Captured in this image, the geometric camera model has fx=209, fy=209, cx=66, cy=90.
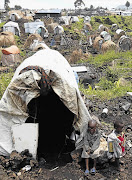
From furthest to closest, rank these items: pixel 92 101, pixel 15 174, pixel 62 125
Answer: pixel 92 101 < pixel 62 125 < pixel 15 174

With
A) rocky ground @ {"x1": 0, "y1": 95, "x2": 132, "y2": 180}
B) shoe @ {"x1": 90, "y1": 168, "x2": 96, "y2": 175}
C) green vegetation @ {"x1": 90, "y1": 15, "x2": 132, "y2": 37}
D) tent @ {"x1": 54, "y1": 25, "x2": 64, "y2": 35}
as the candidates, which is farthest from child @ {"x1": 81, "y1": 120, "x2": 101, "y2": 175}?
green vegetation @ {"x1": 90, "y1": 15, "x2": 132, "y2": 37}

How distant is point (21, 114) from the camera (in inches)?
147

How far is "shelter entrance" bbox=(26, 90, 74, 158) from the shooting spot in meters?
4.72

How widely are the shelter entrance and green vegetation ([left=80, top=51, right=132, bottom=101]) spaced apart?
2.38m

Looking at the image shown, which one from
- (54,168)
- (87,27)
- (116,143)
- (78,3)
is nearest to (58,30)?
(87,27)

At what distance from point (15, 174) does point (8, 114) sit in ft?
3.46

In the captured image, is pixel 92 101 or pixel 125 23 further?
pixel 125 23

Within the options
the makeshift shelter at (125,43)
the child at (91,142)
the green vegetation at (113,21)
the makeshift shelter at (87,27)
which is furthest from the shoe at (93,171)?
the green vegetation at (113,21)

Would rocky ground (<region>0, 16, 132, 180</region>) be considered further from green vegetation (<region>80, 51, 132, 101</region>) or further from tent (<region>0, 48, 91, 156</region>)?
green vegetation (<region>80, 51, 132, 101</region>)

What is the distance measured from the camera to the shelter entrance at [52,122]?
4.72m

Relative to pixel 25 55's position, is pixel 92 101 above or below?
below

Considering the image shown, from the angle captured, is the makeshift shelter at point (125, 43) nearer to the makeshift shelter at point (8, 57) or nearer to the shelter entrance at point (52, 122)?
the makeshift shelter at point (8, 57)

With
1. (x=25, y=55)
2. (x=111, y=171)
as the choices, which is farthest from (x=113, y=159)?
(x=25, y=55)

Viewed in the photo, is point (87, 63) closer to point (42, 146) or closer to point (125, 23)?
point (42, 146)
